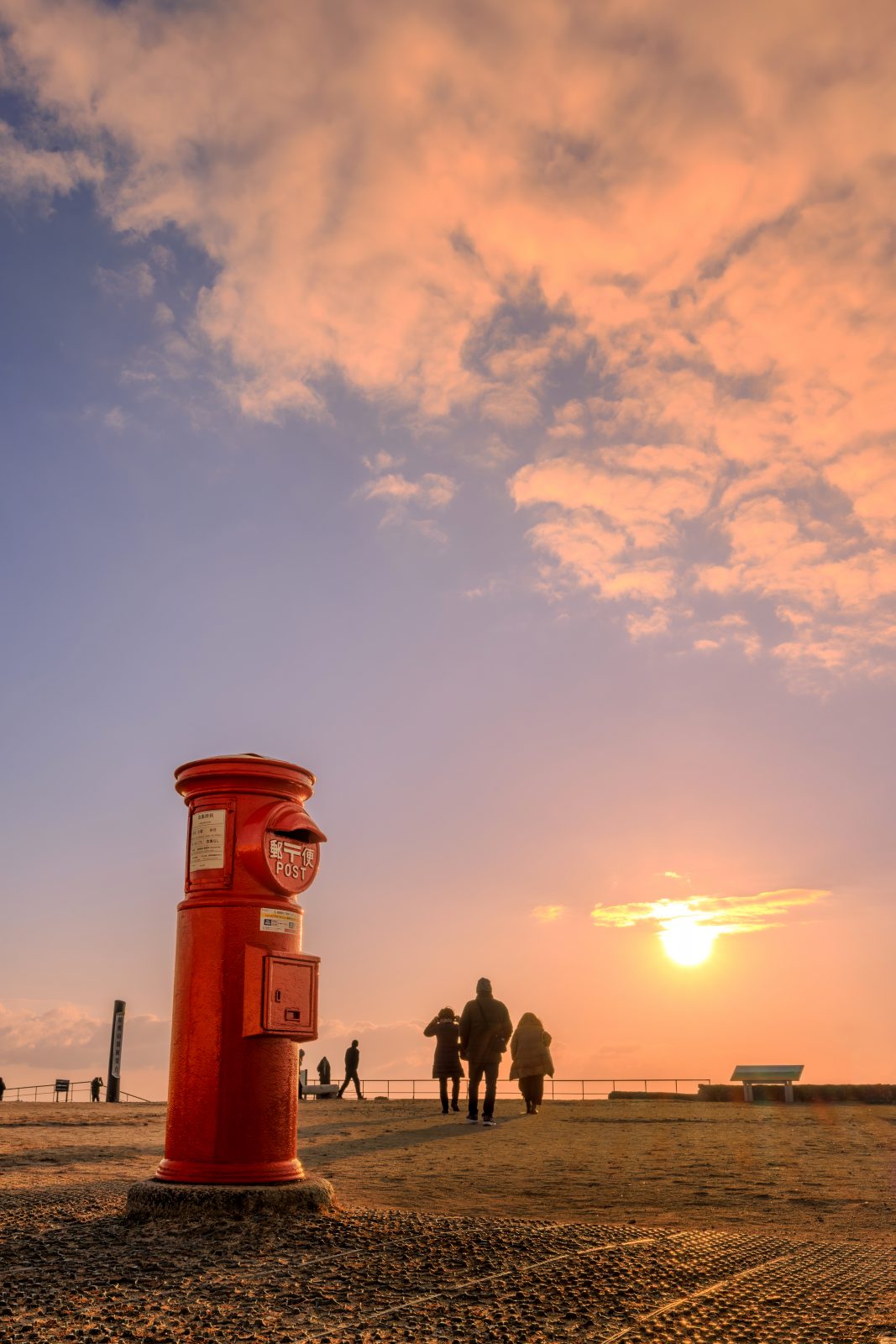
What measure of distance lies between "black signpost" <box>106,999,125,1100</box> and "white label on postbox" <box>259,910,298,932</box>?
3004 centimetres

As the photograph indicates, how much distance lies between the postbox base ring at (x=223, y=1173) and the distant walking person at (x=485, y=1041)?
30.2ft

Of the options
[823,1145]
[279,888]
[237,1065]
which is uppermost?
[279,888]

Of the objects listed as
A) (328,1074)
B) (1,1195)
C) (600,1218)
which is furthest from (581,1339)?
(328,1074)

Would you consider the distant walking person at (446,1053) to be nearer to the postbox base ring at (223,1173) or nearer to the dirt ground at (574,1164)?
the dirt ground at (574,1164)

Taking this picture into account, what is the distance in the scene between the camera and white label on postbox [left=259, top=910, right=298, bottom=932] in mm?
7004

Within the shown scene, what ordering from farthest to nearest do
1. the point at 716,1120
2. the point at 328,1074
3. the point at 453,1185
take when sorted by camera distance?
the point at 328,1074 < the point at 716,1120 < the point at 453,1185

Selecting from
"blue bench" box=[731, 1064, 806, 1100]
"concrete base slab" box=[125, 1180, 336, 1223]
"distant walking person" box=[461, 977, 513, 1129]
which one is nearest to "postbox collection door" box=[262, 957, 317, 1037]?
"concrete base slab" box=[125, 1180, 336, 1223]

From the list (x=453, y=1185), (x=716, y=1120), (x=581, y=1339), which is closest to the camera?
(x=581, y=1339)

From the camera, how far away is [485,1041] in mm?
15539

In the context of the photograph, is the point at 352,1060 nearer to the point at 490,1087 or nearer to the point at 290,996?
the point at 490,1087

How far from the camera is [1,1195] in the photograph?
23.6 feet

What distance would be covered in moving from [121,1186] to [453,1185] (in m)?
2.66

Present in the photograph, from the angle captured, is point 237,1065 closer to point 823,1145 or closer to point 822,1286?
point 822,1286

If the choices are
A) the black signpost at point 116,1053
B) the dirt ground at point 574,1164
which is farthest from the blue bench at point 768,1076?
the black signpost at point 116,1053
